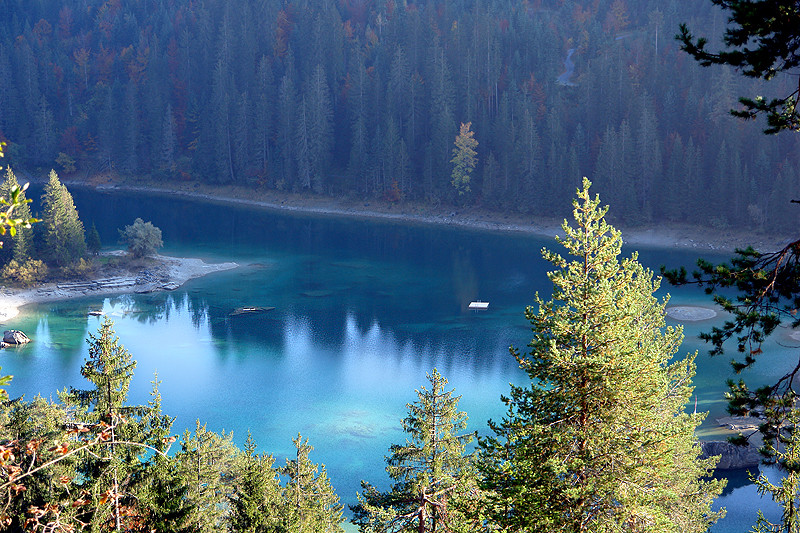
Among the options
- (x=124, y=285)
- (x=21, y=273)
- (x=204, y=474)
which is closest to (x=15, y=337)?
(x=21, y=273)

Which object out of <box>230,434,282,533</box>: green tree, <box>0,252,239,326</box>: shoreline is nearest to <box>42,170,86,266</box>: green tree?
<box>0,252,239,326</box>: shoreline

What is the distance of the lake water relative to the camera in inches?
1548

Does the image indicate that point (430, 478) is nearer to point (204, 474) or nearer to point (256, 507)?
point (256, 507)

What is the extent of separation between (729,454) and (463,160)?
68407 millimetres

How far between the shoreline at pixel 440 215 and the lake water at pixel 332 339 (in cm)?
371

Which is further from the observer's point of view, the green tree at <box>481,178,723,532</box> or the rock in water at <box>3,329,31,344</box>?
the rock in water at <box>3,329,31,344</box>

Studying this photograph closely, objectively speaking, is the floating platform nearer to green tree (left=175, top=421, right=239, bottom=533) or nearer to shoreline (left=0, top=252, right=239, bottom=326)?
shoreline (left=0, top=252, right=239, bottom=326)

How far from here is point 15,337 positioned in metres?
51.3

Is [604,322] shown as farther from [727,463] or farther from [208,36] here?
[208,36]

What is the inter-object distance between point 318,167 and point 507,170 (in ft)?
89.0

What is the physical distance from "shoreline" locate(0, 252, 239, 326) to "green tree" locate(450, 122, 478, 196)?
33.9m

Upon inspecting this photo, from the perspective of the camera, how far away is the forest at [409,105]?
281 feet

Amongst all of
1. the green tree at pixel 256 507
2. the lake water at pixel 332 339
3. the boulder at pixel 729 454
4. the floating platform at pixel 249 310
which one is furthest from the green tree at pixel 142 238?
the green tree at pixel 256 507

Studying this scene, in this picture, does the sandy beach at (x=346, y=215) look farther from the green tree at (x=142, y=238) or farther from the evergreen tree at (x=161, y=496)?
the evergreen tree at (x=161, y=496)
